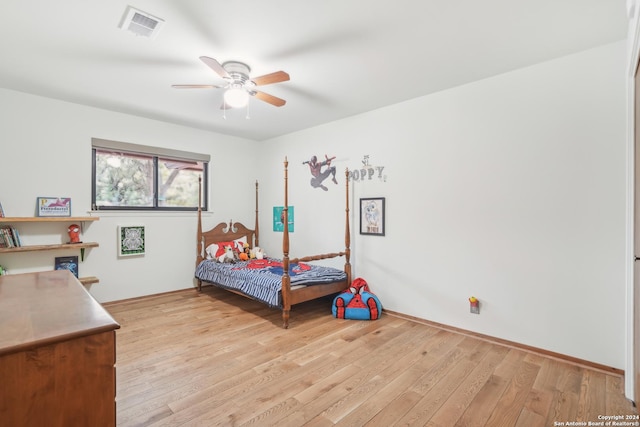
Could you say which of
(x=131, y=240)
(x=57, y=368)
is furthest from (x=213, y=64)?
(x=131, y=240)

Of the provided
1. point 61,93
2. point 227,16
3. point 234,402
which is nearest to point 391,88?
point 227,16

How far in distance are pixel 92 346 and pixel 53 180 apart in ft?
11.3

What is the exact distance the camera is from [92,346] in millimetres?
976

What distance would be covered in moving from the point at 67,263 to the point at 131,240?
69cm

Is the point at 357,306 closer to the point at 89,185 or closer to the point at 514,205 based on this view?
the point at 514,205

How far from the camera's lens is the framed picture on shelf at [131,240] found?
12.7 feet

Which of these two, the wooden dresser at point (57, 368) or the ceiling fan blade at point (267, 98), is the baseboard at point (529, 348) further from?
the wooden dresser at point (57, 368)

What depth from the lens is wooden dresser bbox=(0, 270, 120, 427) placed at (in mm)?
854

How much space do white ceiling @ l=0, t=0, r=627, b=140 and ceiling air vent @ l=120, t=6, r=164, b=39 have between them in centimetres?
4

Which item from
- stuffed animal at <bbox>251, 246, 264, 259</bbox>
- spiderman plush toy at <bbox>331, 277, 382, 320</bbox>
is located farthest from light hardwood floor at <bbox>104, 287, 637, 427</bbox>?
stuffed animal at <bbox>251, 246, 264, 259</bbox>

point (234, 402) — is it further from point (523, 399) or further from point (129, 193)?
point (129, 193)

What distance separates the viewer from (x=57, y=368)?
0.92 meters

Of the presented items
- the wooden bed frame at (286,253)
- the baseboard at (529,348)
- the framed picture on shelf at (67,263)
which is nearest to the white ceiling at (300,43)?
the wooden bed frame at (286,253)

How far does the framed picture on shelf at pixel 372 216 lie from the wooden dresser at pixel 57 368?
2.93 m
